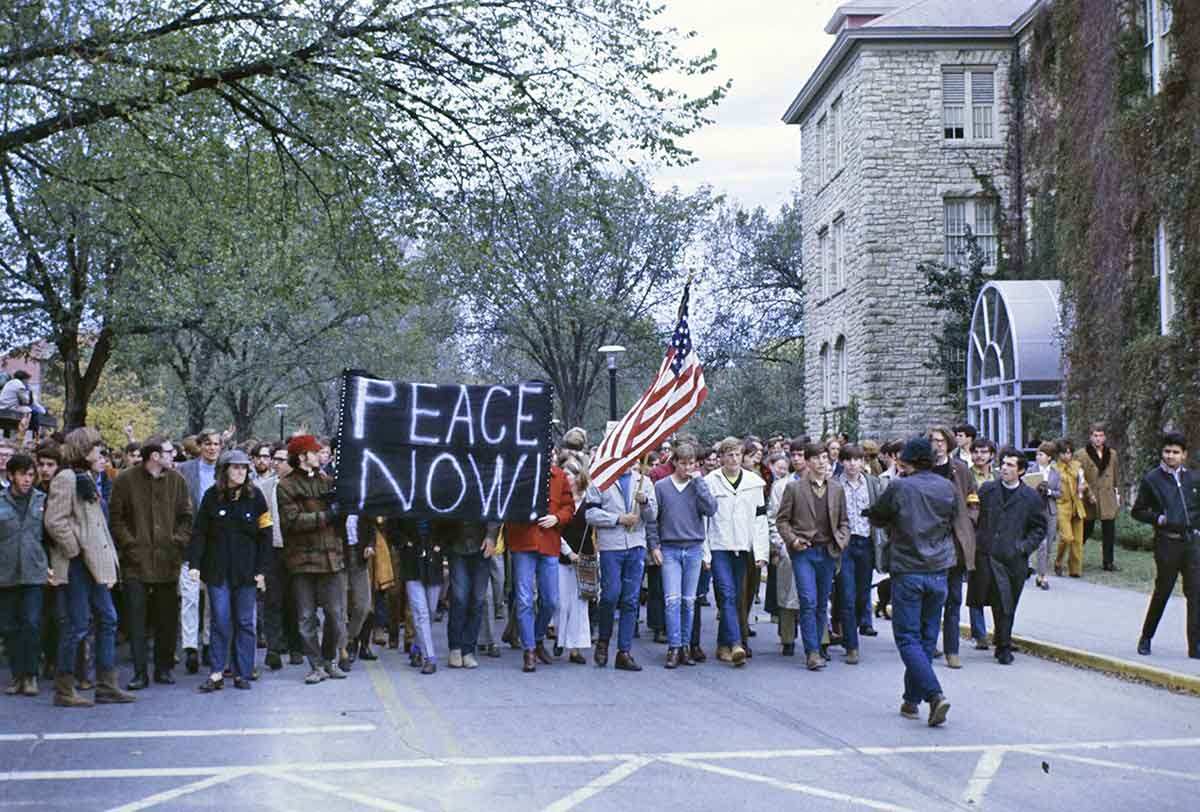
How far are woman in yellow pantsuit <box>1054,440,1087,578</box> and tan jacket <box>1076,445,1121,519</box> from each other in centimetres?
15

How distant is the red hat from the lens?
41.2 ft

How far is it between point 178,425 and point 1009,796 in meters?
60.6

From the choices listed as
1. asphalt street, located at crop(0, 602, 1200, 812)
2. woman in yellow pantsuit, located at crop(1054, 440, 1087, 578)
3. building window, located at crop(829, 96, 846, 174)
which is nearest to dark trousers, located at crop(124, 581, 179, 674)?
asphalt street, located at crop(0, 602, 1200, 812)

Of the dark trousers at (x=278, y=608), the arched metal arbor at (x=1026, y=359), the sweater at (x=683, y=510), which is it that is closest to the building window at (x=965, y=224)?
the arched metal arbor at (x=1026, y=359)

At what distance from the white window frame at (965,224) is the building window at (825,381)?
638 cm

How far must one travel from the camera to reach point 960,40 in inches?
1529

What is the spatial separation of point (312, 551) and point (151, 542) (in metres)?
1.24

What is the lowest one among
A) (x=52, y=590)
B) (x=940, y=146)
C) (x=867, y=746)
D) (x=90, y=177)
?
(x=867, y=746)

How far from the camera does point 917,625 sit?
34.0 feet

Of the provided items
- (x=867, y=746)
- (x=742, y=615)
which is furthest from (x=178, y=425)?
(x=867, y=746)

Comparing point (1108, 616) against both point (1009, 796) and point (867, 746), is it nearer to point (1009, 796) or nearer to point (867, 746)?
point (867, 746)

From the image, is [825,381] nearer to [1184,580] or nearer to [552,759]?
[1184,580]

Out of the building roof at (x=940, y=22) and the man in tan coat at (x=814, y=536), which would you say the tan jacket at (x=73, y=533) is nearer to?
the man in tan coat at (x=814, y=536)

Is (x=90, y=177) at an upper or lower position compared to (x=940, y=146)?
lower
